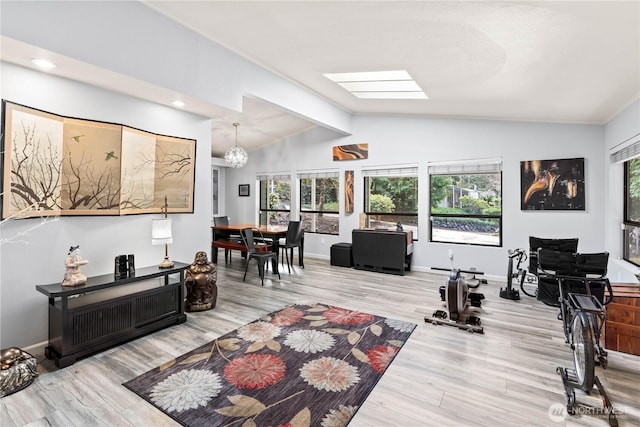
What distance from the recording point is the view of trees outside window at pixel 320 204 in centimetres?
724

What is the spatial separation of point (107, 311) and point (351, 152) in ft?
17.3

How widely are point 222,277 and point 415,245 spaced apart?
3.79m

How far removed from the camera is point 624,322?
278cm

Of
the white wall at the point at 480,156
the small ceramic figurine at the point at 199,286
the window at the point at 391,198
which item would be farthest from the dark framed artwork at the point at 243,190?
the small ceramic figurine at the point at 199,286

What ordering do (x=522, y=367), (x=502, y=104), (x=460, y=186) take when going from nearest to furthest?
1. (x=522, y=367)
2. (x=502, y=104)
3. (x=460, y=186)

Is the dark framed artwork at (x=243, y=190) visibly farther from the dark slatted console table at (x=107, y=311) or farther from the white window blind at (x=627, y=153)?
the white window blind at (x=627, y=153)

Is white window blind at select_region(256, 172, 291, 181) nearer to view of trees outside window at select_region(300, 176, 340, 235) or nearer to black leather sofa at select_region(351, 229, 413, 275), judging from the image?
view of trees outside window at select_region(300, 176, 340, 235)

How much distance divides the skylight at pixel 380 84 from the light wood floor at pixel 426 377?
302 centimetres

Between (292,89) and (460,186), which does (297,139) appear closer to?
(292,89)

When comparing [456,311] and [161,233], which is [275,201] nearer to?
[161,233]

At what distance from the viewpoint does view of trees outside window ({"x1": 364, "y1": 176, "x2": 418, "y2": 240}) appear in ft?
20.4

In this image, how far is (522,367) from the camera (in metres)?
2.51

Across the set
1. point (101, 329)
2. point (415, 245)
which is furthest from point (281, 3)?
point (415, 245)

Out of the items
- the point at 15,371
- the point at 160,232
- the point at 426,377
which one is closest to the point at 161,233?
the point at 160,232
